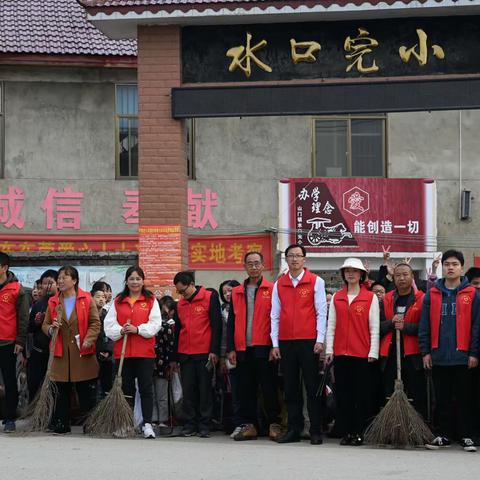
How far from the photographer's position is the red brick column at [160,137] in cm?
1330

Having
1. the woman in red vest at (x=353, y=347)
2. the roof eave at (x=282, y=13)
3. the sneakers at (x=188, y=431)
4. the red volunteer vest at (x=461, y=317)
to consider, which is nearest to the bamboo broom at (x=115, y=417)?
the sneakers at (x=188, y=431)

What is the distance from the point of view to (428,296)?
33.4ft

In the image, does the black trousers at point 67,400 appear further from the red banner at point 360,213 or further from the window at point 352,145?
the window at point 352,145

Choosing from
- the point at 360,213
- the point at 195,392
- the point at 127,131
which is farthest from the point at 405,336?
the point at 127,131

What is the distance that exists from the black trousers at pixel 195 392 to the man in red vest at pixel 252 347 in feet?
1.09

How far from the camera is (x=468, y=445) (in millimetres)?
9859

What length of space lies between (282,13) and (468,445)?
5.78 m

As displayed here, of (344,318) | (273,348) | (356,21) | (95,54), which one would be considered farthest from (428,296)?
(95,54)

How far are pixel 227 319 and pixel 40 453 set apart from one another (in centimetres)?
273

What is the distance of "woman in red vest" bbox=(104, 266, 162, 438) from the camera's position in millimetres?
10891

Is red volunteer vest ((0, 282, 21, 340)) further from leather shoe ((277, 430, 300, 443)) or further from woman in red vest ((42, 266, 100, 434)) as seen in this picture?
leather shoe ((277, 430, 300, 443))

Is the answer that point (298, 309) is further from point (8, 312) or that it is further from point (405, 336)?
point (8, 312)

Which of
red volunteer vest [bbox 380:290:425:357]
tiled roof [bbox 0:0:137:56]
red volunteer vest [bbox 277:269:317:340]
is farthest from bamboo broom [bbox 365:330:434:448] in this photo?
tiled roof [bbox 0:0:137:56]

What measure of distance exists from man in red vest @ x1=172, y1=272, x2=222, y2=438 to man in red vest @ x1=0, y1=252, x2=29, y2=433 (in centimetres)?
168
